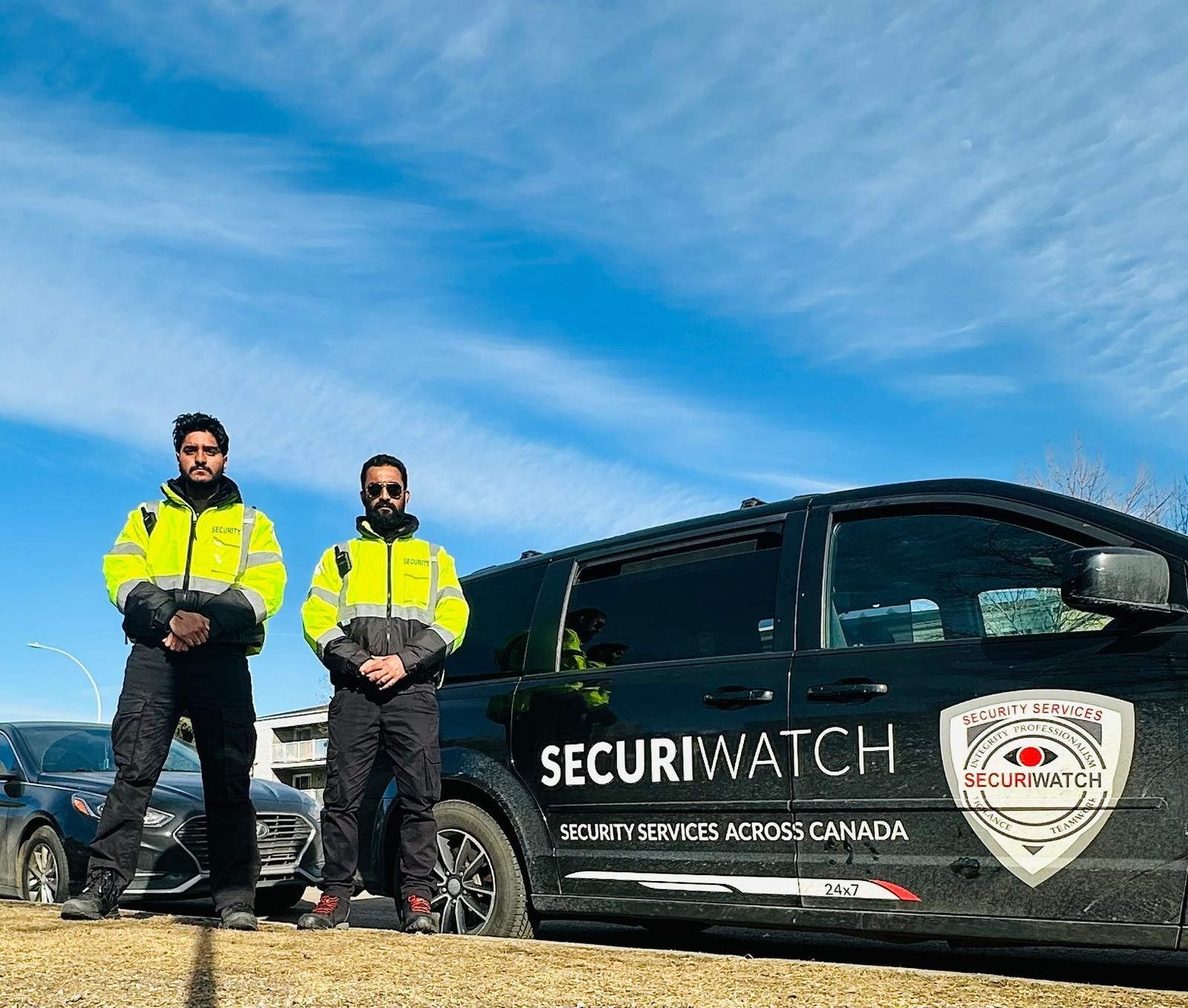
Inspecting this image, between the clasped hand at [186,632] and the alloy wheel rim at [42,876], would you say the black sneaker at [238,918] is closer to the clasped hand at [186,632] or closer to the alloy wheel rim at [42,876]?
the clasped hand at [186,632]

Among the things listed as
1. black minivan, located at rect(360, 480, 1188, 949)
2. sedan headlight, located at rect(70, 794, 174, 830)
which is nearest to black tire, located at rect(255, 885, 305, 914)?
sedan headlight, located at rect(70, 794, 174, 830)

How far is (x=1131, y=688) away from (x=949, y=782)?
2.20 ft

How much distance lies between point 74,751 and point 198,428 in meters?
5.22

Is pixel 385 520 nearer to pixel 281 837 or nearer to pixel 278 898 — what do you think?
pixel 281 837

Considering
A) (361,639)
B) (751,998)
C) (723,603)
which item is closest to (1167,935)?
(751,998)

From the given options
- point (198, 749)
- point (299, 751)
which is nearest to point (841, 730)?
point (198, 749)

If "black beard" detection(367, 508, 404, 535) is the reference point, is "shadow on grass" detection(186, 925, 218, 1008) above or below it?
below

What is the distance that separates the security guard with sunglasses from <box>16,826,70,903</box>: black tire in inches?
162

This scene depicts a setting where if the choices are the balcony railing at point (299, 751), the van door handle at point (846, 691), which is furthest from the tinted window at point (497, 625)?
the balcony railing at point (299, 751)

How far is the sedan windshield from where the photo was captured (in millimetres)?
9805

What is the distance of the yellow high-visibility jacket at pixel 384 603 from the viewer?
18.8ft

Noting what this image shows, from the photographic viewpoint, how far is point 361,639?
19.0 feet

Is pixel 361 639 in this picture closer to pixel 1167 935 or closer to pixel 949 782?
pixel 949 782

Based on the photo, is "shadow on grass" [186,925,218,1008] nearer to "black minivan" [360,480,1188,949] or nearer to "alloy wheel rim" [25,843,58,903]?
"black minivan" [360,480,1188,949]
